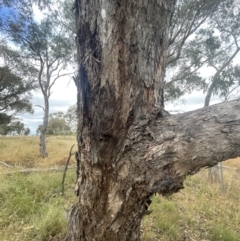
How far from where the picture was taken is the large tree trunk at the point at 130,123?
0.89 m

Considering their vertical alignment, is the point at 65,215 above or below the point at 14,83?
below

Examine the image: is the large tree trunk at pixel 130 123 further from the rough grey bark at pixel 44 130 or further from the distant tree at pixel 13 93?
the distant tree at pixel 13 93

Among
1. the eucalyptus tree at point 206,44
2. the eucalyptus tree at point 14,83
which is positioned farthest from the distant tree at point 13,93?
the eucalyptus tree at point 206,44

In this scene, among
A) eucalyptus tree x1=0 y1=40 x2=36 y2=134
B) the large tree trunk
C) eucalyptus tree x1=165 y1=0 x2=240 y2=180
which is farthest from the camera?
eucalyptus tree x1=0 y1=40 x2=36 y2=134

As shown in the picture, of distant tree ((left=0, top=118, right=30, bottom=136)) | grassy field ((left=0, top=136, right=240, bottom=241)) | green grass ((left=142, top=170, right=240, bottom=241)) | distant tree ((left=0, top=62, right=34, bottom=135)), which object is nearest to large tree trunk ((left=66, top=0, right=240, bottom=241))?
grassy field ((left=0, top=136, right=240, bottom=241))

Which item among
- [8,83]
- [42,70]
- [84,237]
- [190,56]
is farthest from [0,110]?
[84,237]

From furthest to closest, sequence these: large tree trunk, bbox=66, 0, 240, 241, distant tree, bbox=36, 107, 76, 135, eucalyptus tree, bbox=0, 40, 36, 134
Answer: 1. distant tree, bbox=36, 107, 76, 135
2. eucalyptus tree, bbox=0, 40, 36, 134
3. large tree trunk, bbox=66, 0, 240, 241

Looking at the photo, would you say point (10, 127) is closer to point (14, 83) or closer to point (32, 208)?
point (14, 83)

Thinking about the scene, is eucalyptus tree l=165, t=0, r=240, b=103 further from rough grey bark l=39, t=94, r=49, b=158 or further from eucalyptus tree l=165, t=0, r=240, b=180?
rough grey bark l=39, t=94, r=49, b=158

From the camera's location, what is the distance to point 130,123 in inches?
39.1

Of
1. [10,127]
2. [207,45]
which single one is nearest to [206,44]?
[207,45]

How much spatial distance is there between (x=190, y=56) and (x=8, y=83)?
9.05 metres

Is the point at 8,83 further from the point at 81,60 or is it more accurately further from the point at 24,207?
the point at 81,60

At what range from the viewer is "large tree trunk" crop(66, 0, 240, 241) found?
888mm
